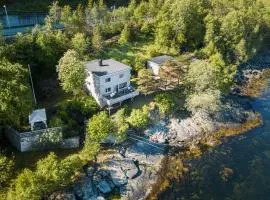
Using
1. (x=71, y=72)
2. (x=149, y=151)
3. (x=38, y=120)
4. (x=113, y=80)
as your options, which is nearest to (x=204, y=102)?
(x=149, y=151)

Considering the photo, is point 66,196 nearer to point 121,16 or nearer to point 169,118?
point 169,118

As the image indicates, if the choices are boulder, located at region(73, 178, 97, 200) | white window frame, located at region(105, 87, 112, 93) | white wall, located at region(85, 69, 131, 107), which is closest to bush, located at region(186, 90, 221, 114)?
white wall, located at region(85, 69, 131, 107)

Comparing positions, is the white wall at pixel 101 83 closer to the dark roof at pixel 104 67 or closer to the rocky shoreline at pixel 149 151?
the dark roof at pixel 104 67

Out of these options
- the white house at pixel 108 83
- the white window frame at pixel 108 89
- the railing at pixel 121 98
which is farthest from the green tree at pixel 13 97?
the white window frame at pixel 108 89

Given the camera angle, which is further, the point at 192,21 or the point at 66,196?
the point at 192,21

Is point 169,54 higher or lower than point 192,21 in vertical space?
lower

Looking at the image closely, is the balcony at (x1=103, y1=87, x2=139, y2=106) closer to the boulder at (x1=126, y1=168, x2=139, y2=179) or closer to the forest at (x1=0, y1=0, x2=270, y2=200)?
the forest at (x1=0, y1=0, x2=270, y2=200)

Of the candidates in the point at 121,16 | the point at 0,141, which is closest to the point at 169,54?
the point at 121,16
